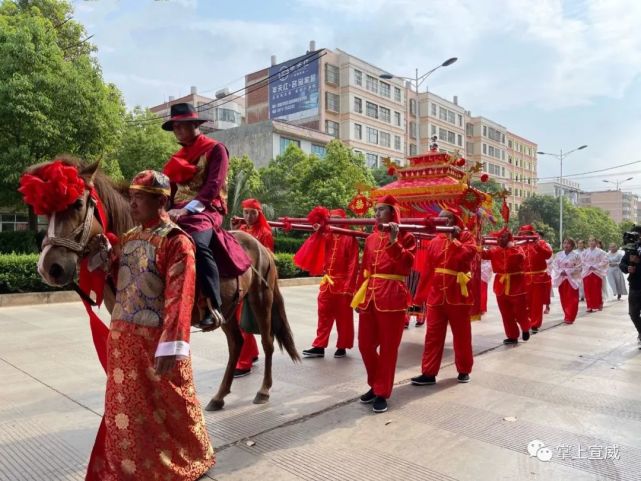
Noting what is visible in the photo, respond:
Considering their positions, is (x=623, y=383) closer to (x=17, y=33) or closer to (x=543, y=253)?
(x=543, y=253)

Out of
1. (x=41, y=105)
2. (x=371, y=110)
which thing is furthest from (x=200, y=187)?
(x=371, y=110)

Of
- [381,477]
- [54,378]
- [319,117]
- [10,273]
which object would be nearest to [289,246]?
[10,273]

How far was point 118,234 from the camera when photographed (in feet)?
10.5

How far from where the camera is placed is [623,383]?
5.40 metres

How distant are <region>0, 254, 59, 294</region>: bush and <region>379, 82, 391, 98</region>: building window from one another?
38532 millimetres

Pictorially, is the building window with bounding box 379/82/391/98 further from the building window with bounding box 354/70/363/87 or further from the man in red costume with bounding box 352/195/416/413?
the man in red costume with bounding box 352/195/416/413

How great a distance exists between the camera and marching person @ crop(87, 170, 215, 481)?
2.63 meters

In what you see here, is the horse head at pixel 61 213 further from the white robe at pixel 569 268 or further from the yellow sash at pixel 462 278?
the white robe at pixel 569 268

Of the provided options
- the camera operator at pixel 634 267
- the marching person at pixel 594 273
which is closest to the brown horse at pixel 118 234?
the camera operator at pixel 634 267

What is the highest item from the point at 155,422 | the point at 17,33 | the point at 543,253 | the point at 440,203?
the point at 17,33

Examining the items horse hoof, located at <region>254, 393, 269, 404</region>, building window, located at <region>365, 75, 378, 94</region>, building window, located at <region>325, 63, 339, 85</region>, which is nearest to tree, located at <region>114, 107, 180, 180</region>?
horse hoof, located at <region>254, 393, 269, 404</region>

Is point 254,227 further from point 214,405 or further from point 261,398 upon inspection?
point 214,405

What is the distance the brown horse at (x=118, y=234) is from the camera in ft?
8.99

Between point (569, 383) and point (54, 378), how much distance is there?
18.2 ft
